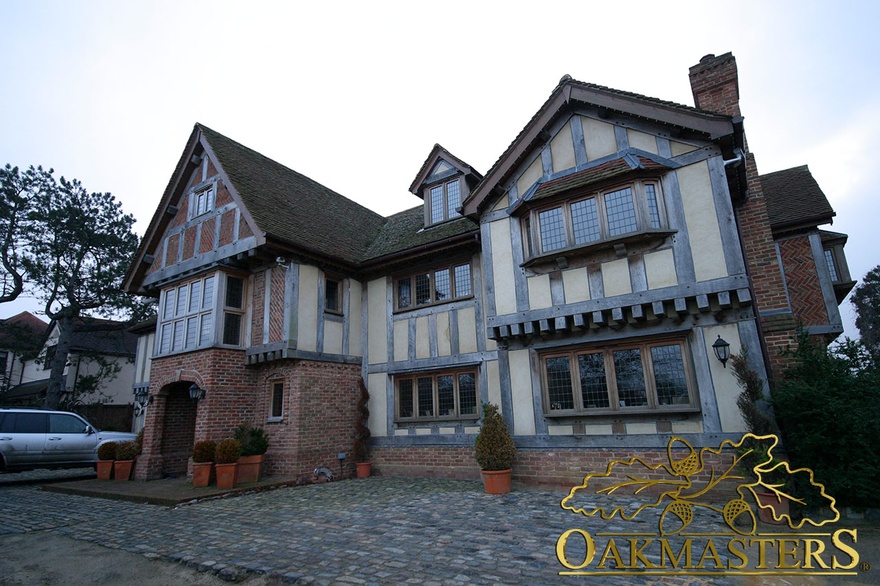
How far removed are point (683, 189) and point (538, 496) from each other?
704cm

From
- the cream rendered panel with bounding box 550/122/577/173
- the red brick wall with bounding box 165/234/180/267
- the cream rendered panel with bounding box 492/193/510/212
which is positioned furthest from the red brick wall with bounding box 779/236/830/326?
the red brick wall with bounding box 165/234/180/267

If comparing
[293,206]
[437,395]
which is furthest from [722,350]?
[293,206]

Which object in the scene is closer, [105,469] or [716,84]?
[716,84]

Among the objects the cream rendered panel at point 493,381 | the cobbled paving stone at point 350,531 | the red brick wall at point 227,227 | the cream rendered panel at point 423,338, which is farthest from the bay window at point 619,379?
the red brick wall at point 227,227

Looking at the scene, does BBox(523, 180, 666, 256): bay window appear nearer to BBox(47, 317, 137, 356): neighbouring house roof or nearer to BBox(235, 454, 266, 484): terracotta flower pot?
BBox(235, 454, 266, 484): terracotta flower pot

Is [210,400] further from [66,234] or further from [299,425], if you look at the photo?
[66,234]

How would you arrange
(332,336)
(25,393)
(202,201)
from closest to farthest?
(332,336), (202,201), (25,393)

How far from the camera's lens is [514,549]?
19.8 ft

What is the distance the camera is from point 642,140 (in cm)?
1043

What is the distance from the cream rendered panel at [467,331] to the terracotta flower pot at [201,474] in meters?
7.01

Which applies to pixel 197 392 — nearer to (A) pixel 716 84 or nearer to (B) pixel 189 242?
(B) pixel 189 242

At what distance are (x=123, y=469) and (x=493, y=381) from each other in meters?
11.0

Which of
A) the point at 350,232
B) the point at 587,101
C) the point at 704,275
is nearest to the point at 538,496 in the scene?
the point at 704,275

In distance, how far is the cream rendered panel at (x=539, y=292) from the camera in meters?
10.7
